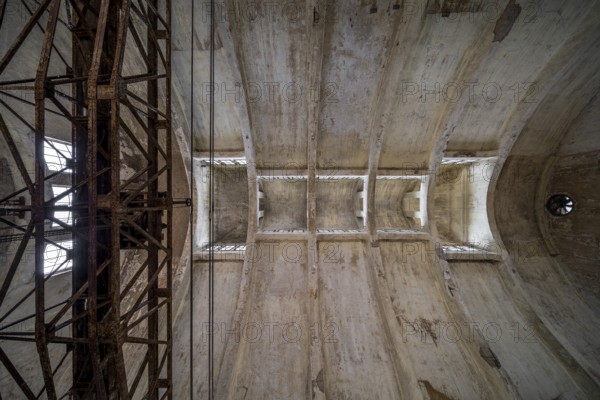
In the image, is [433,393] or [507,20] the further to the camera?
[433,393]

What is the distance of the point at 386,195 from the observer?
12367 mm

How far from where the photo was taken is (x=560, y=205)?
9711mm

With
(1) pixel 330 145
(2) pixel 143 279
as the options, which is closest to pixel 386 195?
(1) pixel 330 145

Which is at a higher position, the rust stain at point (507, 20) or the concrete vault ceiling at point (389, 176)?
the rust stain at point (507, 20)

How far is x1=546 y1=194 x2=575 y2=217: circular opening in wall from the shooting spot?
9.54 metres

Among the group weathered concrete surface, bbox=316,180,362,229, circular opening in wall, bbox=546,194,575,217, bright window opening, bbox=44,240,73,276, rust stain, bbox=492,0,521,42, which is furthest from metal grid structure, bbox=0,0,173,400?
circular opening in wall, bbox=546,194,575,217

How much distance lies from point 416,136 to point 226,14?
715cm

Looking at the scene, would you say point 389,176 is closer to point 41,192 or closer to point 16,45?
point 41,192

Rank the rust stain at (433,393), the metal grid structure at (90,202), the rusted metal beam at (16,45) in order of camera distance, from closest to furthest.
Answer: the metal grid structure at (90,202) < the rusted metal beam at (16,45) < the rust stain at (433,393)

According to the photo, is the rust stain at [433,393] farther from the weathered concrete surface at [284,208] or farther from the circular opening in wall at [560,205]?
the circular opening in wall at [560,205]

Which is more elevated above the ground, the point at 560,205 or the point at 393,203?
the point at 393,203

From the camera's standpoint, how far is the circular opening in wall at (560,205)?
9539 millimetres

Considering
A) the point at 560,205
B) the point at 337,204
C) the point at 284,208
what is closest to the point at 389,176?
the point at 337,204

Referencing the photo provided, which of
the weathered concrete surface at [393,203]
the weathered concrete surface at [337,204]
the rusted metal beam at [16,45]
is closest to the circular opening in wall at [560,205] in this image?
the weathered concrete surface at [393,203]
